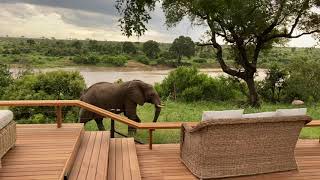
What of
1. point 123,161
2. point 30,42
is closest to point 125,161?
point 123,161

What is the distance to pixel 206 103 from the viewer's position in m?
18.6

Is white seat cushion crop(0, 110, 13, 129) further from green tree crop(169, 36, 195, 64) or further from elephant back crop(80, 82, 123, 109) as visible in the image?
green tree crop(169, 36, 195, 64)

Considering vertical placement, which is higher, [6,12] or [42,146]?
[6,12]

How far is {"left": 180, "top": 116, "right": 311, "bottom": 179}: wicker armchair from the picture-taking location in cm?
499

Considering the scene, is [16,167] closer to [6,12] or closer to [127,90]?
[127,90]

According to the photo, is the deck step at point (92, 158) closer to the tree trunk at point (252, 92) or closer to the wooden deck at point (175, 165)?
the wooden deck at point (175, 165)

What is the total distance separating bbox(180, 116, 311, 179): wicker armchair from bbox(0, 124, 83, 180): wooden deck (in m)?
1.62

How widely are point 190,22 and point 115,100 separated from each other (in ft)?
29.3

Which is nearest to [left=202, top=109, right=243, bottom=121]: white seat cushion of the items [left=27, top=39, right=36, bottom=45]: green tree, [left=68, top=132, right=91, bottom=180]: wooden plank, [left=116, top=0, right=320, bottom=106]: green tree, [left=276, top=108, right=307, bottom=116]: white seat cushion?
[left=276, top=108, right=307, bottom=116]: white seat cushion

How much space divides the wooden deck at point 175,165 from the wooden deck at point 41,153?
1033 millimetres

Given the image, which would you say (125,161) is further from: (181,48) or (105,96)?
(181,48)

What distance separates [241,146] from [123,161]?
163 centimetres

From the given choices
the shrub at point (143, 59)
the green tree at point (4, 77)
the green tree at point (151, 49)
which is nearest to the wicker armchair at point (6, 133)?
the green tree at point (4, 77)

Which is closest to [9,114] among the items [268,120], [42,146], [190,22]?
[42,146]
